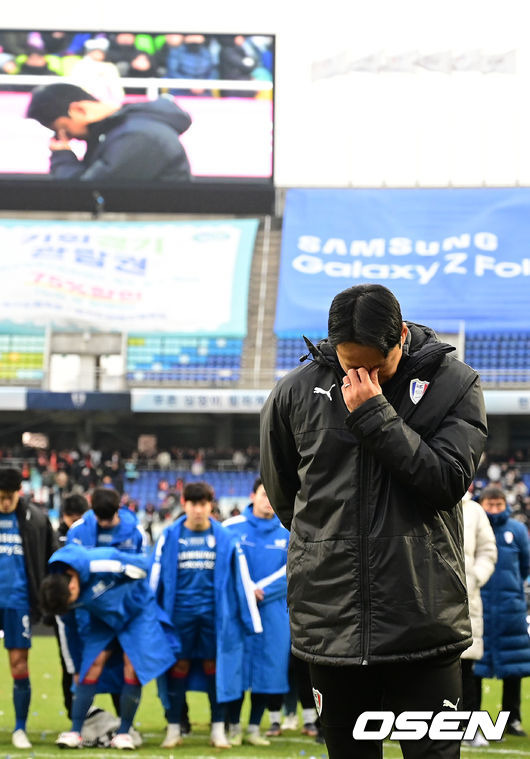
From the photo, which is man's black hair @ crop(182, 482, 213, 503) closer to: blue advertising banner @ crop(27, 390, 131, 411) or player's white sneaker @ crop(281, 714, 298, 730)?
player's white sneaker @ crop(281, 714, 298, 730)

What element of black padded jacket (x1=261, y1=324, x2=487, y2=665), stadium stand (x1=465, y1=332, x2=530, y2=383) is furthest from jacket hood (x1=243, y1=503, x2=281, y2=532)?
stadium stand (x1=465, y1=332, x2=530, y2=383)

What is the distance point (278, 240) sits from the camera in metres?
34.9

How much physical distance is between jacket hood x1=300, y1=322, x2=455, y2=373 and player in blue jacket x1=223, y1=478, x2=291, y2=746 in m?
5.01

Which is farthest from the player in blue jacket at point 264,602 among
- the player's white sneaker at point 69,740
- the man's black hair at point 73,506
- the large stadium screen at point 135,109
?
the large stadium screen at point 135,109

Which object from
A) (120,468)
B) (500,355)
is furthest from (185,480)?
(500,355)

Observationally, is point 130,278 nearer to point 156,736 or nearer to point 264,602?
point 264,602

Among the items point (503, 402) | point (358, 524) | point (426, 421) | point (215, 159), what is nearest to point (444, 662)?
point (358, 524)

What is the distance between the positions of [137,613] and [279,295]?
25198mm

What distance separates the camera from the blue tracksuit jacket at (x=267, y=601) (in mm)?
8250

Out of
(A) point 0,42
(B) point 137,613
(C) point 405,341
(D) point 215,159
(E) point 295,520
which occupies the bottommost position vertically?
(B) point 137,613

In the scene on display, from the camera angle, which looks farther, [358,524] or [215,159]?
[215,159]

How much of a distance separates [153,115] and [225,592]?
28.5 meters

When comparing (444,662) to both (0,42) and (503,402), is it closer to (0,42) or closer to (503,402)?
(503,402)

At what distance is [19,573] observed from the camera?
309 inches
